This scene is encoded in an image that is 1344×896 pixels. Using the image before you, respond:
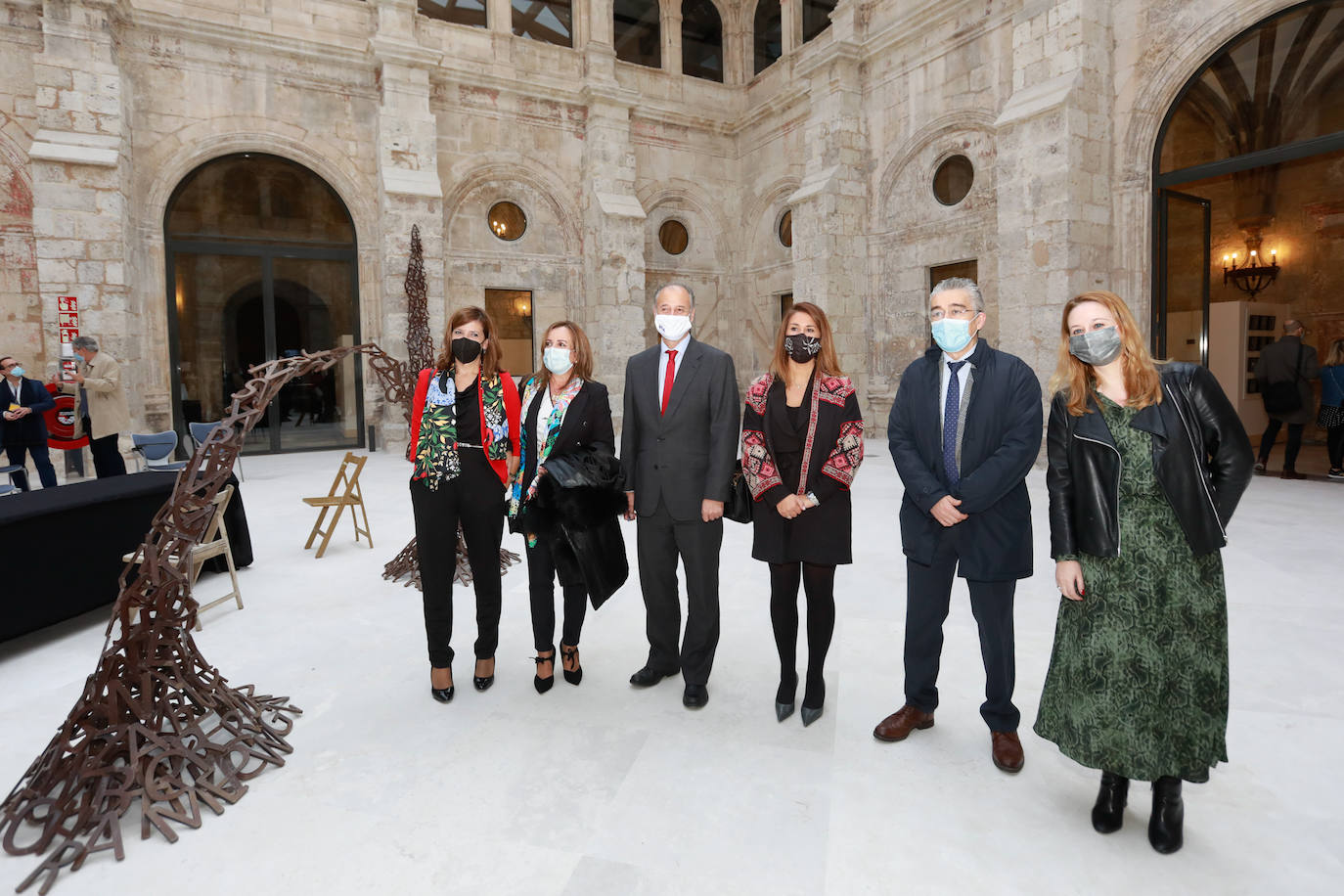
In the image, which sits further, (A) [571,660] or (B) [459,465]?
(A) [571,660]

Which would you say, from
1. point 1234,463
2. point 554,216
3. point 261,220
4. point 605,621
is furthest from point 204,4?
point 1234,463

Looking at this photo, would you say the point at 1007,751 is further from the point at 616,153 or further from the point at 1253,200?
the point at 1253,200

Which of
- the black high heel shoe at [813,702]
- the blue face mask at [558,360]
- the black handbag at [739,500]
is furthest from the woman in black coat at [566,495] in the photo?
the black high heel shoe at [813,702]

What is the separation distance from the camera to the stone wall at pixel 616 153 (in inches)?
366

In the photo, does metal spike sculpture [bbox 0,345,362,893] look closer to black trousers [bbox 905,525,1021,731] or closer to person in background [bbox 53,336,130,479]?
black trousers [bbox 905,525,1021,731]

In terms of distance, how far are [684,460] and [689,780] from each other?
1.30 metres

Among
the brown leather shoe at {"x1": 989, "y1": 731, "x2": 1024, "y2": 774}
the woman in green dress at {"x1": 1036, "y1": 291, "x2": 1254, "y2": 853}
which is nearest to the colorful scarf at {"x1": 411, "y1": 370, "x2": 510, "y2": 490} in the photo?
the woman in green dress at {"x1": 1036, "y1": 291, "x2": 1254, "y2": 853}

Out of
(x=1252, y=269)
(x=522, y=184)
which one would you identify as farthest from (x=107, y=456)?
(x=1252, y=269)

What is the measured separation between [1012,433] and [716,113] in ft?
50.4

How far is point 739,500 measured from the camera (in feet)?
10.5

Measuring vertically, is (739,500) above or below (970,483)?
below

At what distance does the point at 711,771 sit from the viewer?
274cm

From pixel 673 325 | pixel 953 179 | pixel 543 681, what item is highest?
pixel 953 179

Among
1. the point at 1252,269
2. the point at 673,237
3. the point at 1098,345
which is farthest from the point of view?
the point at 673,237
